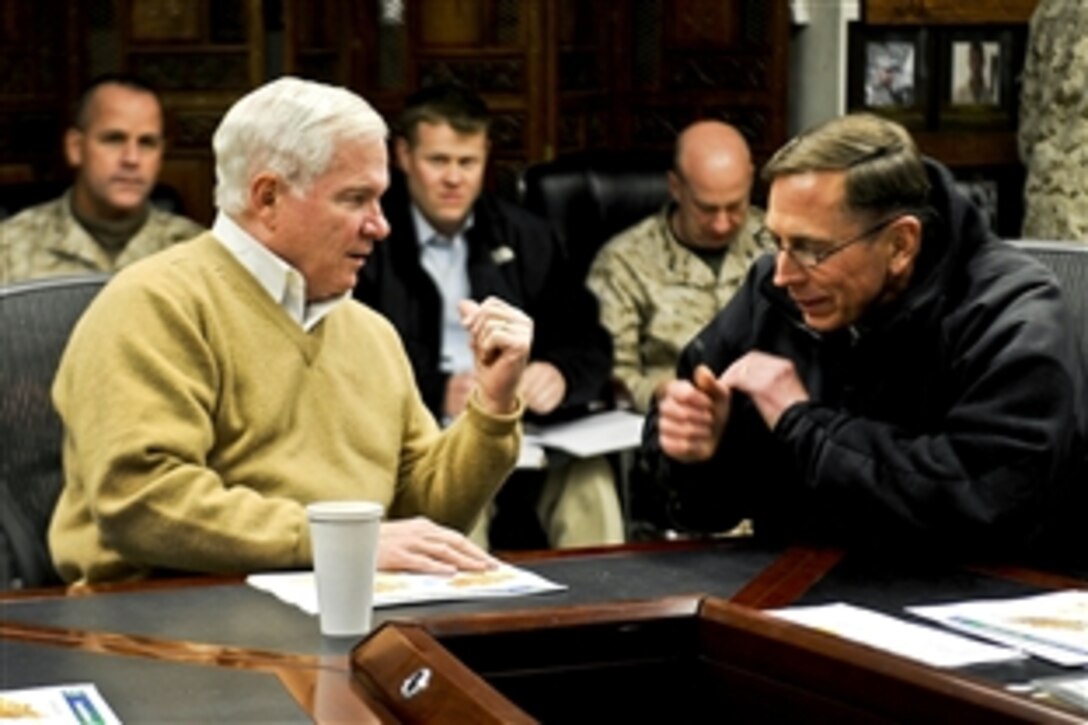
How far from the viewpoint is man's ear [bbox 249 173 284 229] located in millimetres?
2744

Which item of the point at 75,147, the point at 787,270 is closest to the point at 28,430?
the point at 787,270

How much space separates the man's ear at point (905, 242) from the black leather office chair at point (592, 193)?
2479 millimetres

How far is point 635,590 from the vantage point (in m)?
2.33

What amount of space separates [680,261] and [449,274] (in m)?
0.61

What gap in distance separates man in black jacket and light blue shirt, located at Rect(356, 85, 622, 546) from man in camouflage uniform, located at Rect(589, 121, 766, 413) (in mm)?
203

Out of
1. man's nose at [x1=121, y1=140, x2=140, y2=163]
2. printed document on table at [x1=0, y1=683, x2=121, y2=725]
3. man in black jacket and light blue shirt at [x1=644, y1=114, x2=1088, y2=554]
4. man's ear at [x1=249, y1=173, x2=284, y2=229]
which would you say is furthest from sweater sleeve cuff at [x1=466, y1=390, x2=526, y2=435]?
man's nose at [x1=121, y1=140, x2=140, y2=163]

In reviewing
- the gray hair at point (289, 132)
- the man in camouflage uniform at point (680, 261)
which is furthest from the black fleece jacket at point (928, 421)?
the man in camouflage uniform at point (680, 261)

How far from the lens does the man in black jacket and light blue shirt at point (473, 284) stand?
4.56m

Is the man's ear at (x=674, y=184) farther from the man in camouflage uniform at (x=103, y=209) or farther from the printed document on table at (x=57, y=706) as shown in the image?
the printed document on table at (x=57, y=706)

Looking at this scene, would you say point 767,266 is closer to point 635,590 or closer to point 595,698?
point 635,590

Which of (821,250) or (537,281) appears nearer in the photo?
(821,250)

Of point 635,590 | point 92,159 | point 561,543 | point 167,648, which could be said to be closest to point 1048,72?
point 561,543

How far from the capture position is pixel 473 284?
4746 millimetres

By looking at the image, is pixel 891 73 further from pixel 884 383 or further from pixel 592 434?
pixel 884 383
